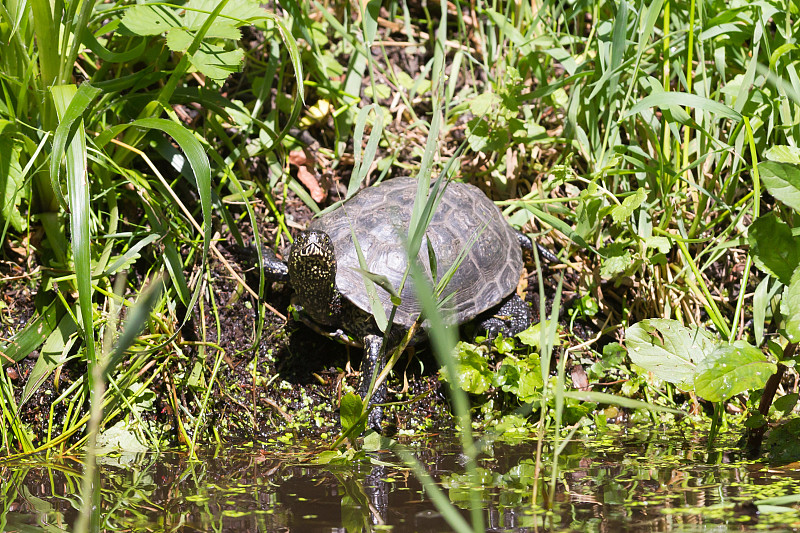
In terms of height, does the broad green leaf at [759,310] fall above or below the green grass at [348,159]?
below

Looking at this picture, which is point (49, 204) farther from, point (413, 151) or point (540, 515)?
point (540, 515)

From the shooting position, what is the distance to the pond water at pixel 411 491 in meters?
1.74

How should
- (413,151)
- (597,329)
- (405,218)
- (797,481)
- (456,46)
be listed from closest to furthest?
(797,481), (405,218), (597,329), (413,151), (456,46)

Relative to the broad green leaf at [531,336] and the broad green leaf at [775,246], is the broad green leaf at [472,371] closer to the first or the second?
the broad green leaf at [531,336]

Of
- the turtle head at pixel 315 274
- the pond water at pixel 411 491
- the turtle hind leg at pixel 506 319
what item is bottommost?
the pond water at pixel 411 491

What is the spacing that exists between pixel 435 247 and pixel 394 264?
0.20 m

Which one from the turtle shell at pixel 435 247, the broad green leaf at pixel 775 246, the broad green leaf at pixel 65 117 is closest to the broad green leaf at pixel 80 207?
the broad green leaf at pixel 65 117

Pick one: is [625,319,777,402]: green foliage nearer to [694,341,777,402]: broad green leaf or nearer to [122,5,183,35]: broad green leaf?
[694,341,777,402]: broad green leaf

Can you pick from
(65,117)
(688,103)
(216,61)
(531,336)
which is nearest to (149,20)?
(216,61)

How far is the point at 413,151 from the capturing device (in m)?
3.55

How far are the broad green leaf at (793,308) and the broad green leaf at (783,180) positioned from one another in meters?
0.23

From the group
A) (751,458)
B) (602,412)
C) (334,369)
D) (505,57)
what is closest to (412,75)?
(505,57)

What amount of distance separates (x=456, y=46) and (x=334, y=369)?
84.0 inches

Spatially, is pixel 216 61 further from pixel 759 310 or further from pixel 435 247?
pixel 759 310
